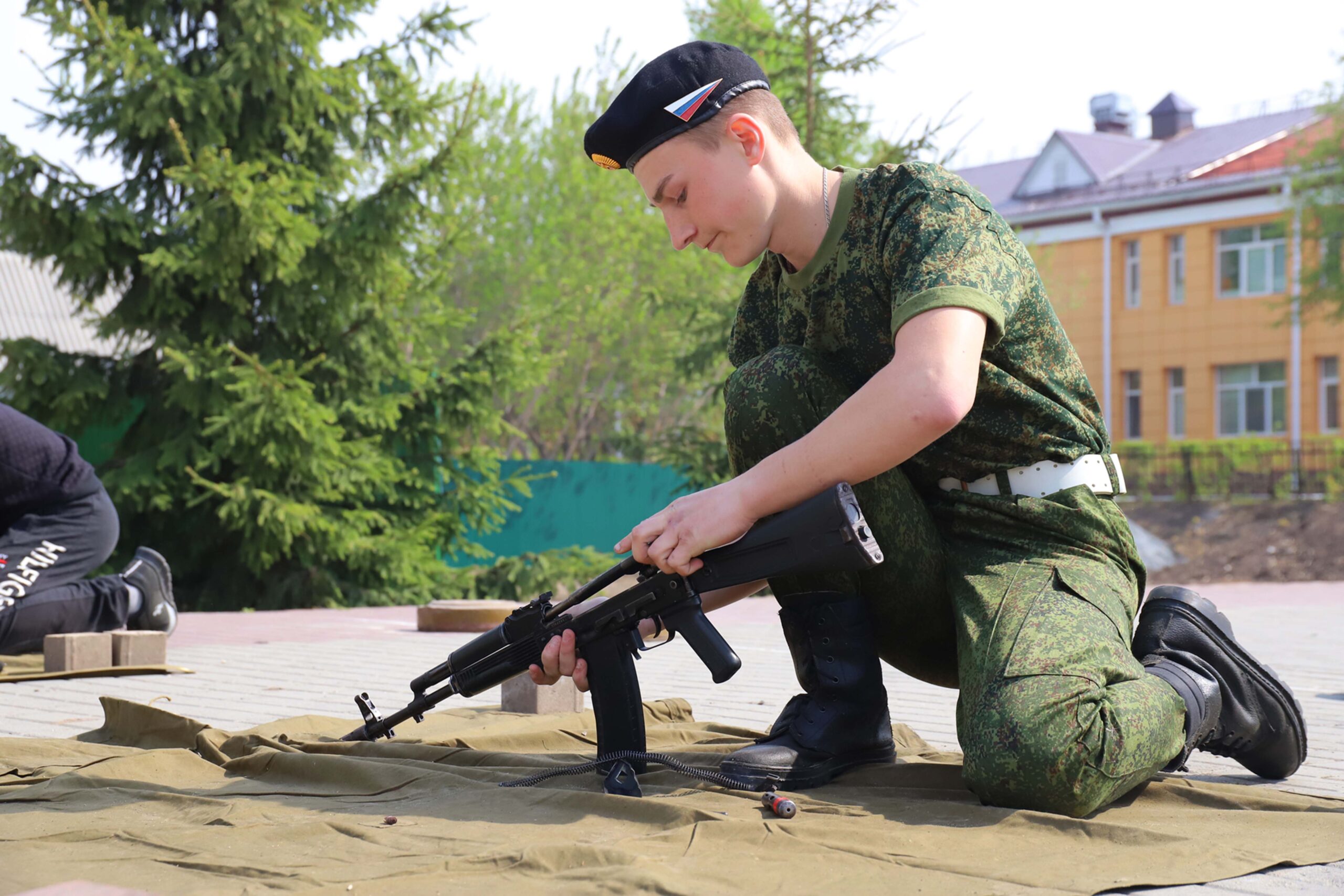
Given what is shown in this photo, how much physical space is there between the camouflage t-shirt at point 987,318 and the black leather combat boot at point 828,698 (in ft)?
1.42

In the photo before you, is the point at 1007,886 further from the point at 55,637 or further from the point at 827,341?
the point at 55,637

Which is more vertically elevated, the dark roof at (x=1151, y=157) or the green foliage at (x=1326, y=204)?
the dark roof at (x=1151, y=157)

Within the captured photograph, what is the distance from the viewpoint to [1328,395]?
30391mm

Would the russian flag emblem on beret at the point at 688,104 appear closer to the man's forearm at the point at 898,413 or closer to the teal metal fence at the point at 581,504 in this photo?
the man's forearm at the point at 898,413

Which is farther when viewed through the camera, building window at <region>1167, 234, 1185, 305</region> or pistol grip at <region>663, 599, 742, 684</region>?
building window at <region>1167, 234, 1185, 305</region>

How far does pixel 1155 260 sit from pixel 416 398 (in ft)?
84.5

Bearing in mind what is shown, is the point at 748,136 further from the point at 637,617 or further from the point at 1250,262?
the point at 1250,262

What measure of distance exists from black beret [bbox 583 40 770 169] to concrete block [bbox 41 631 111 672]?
12.3 ft

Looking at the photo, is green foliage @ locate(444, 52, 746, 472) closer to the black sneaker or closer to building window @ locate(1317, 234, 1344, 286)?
building window @ locate(1317, 234, 1344, 286)

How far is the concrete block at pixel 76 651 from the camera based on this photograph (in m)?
5.52

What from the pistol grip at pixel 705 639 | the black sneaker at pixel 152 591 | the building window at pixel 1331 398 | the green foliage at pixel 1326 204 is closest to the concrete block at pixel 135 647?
the black sneaker at pixel 152 591

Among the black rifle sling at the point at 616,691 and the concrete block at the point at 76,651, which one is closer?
the black rifle sling at the point at 616,691

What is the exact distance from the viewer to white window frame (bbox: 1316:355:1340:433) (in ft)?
99.0

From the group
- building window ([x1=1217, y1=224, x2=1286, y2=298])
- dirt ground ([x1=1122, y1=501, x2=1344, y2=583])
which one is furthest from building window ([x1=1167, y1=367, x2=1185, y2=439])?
dirt ground ([x1=1122, y1=501, x2=1344, y2=583])
